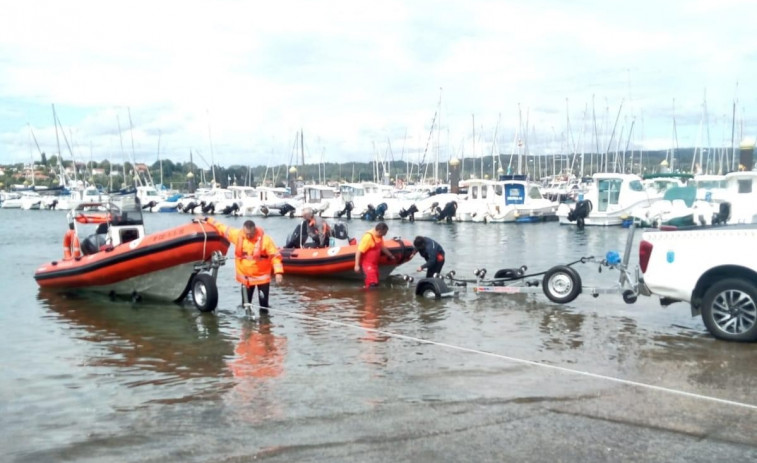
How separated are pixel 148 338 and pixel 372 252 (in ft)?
17.3

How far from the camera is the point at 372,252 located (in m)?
14.7

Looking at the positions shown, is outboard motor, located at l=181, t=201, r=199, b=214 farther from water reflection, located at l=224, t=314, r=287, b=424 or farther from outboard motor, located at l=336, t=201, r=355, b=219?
water reflection, located at l=224, t=314, r=287, b=424

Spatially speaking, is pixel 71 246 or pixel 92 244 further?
pixel 71 246

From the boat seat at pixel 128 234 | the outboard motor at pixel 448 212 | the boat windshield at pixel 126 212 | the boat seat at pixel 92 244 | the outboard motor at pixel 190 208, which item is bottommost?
the outboard motor at pixel 190 208

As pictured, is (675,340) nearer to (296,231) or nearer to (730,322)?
(730,322)

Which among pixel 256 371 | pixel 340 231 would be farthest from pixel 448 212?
pixel 256 371

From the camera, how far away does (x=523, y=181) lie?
154ft

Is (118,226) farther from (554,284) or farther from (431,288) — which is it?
(554,284)

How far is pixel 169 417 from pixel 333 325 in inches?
181

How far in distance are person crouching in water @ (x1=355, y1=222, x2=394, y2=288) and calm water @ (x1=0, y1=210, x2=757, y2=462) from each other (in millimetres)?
1280

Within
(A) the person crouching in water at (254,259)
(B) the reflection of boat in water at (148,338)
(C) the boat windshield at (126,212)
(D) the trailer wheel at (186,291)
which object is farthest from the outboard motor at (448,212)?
(A) the person crouching in water at (254,259)

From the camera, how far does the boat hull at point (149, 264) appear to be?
1293 cm

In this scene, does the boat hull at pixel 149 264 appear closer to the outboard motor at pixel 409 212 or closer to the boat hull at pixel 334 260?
the boat hull at pixel 334 260

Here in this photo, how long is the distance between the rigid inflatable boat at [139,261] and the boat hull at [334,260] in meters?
3.35
